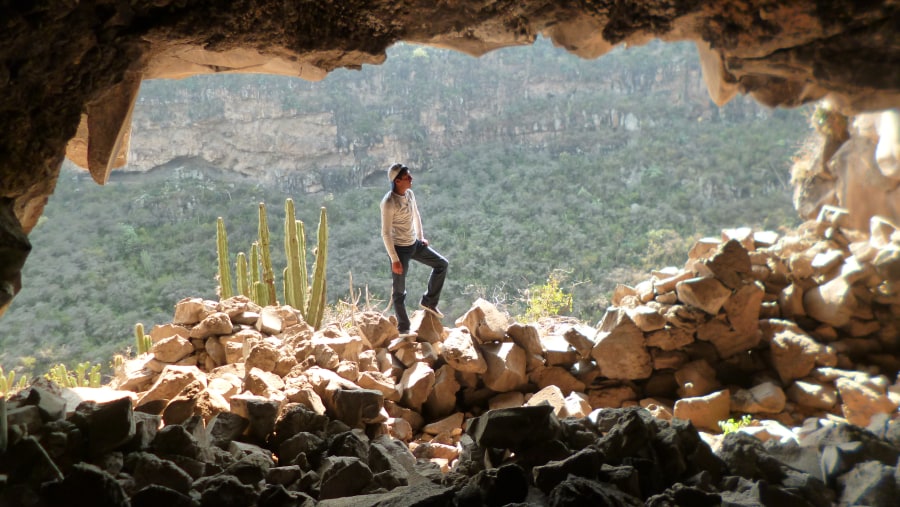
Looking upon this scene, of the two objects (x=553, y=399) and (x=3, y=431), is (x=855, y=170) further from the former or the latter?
(x=3, y=431)

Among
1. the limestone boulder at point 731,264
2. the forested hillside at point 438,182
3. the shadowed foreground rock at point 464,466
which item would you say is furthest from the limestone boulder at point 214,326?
the forested hillside at point 438,182

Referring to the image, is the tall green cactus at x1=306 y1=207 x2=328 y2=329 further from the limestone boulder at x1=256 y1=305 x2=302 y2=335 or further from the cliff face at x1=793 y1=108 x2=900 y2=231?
the cliff face at x1=793 y1=108 x2=900 y2=231

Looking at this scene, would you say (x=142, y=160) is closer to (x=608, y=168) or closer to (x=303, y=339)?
(x=608, y=168)

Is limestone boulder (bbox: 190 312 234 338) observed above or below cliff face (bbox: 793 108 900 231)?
below

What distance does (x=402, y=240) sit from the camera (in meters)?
4.96

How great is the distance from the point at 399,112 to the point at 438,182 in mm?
3143

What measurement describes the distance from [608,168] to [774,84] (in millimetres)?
13443

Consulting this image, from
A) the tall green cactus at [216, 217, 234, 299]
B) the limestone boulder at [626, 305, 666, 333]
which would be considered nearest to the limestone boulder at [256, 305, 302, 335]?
the tall green cactus at [216, 217, 234, 299]

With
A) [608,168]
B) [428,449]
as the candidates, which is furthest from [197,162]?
[428,449]

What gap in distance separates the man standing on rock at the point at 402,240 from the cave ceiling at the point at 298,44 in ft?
6.32

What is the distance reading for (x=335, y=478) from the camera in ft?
7.35

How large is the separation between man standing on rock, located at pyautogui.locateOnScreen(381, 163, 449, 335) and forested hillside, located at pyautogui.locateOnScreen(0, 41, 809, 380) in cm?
631

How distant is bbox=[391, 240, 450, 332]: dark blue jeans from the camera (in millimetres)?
5008

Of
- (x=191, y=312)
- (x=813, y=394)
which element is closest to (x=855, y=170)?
(x=813, y=394)
